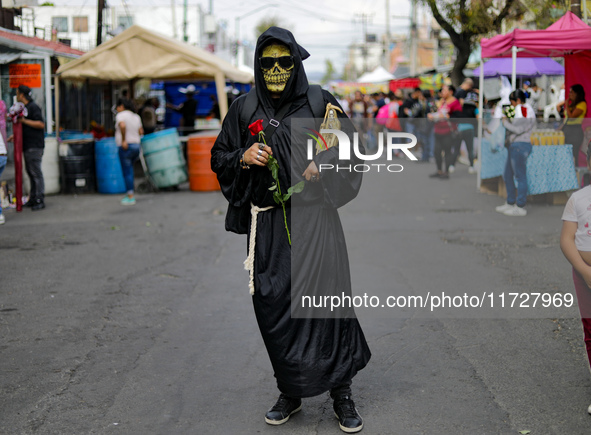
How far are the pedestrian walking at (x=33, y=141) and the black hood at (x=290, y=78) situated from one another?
357 inches

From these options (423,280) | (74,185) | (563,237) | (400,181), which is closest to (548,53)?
(400,181)

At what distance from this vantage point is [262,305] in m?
3.88

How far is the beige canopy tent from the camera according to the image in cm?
1493

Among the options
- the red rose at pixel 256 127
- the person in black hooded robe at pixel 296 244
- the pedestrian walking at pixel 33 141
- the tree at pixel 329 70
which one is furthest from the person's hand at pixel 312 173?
the tree at pixel 329 70

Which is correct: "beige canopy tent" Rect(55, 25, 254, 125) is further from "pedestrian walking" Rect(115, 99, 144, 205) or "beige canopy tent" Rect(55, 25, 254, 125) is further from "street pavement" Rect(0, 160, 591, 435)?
"street pavement" Rect(0, 160, 591, 435)

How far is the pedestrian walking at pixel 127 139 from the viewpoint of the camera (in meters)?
13.1

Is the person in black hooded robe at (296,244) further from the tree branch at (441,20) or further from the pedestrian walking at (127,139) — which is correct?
the tree branch at (441,20)

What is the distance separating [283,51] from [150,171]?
37.3 feet

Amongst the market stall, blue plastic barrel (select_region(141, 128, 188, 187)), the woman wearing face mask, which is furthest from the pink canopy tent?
blue plastic barrel (select_region(141, 128, 188, 187))

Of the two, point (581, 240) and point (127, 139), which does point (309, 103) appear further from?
point (127, 139)

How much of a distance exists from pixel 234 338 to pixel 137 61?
1077 centimetres

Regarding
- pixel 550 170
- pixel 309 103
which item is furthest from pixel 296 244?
pixel 550 170

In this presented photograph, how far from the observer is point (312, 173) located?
3709 millimetres

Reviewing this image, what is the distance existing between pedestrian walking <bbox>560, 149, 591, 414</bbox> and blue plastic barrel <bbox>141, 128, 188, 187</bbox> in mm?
11391
